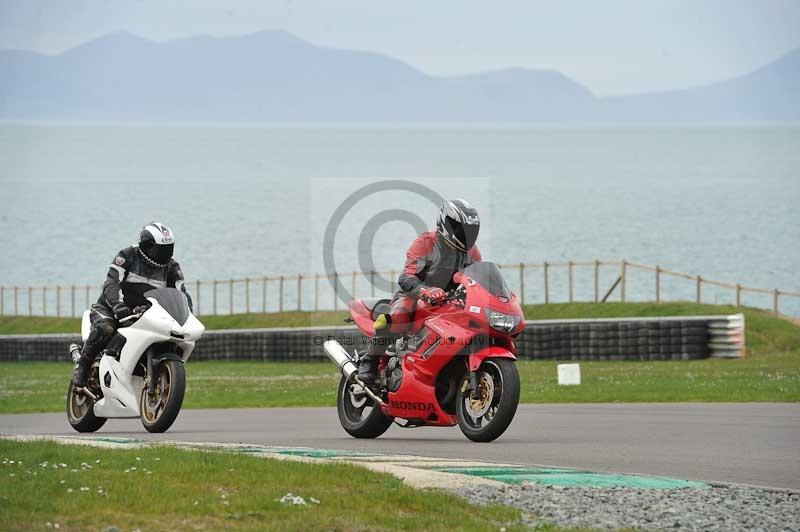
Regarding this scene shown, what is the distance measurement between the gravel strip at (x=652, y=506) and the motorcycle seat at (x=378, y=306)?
472 cm

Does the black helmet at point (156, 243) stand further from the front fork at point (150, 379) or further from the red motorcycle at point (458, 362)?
the red motorcycle at point (458, 362)

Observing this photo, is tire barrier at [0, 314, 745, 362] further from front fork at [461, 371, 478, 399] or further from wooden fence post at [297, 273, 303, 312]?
wooden fence post at [297, 273, 303, 312]

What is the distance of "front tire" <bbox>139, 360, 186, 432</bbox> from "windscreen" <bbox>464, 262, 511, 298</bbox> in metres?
3.34

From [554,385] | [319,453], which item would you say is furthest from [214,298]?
[319,453]

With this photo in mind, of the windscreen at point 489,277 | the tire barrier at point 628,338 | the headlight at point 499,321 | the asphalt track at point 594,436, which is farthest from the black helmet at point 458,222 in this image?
the tire barrier at point 628,338

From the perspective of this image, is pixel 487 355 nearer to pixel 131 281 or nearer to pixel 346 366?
pixel 346 366

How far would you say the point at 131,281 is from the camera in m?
15.6

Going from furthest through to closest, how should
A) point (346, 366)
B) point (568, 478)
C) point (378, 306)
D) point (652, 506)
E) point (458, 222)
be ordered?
1. point (346, 366)
2. point (378, 306)
3. point (458, 222)
4. point (568, 478)
5. point (652, 506)

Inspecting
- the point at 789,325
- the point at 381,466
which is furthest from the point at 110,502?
the point at 789,325

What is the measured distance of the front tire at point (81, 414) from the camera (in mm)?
16172

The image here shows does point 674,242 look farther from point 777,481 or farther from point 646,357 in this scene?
point 777,481

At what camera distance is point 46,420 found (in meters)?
19.5

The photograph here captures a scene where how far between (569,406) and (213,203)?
164842 millimetres

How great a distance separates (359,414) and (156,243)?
112 inches
